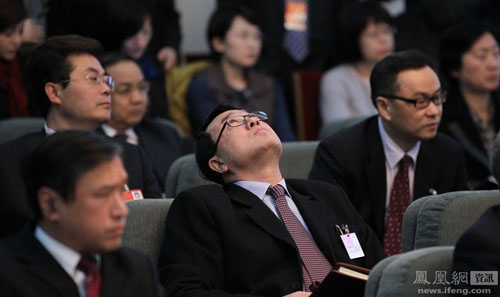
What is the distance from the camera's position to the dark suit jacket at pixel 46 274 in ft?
6.50

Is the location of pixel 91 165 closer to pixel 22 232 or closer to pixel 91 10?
pixel 22 232

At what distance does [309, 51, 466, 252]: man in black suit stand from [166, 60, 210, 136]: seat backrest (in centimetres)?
196

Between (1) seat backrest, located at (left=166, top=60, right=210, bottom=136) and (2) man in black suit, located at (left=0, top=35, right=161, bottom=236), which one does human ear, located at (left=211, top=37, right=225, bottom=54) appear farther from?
(2) man in black suit, located at (left=0, top=35, right=161, bottom=236)

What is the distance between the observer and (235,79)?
18.7 feet

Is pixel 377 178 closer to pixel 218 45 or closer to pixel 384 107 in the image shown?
pixel 384 107

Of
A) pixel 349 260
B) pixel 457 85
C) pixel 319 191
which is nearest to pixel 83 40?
pixel 319 191

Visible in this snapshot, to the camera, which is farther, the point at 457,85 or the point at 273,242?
the point at 457,85

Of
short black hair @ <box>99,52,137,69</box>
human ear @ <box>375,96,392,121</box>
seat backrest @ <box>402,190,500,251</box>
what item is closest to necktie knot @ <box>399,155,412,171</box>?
human ear @ <box>375,96,392,121</box>

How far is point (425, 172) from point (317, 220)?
3.49 ft

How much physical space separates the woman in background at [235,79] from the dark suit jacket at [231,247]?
266 centimetres

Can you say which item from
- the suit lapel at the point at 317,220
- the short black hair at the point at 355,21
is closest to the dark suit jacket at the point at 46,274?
the suit lapel at the point at 317,220

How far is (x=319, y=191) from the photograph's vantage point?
9.96 feet

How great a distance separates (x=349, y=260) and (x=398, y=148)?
1085 millimetres

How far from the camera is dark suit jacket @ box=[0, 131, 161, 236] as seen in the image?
7.91ft
